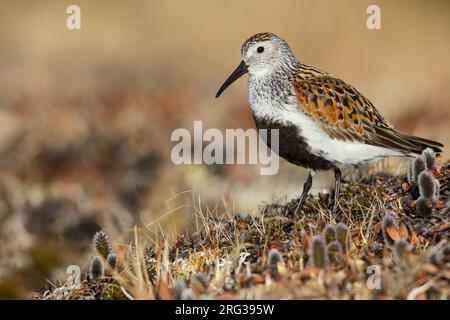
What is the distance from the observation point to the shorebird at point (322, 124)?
5.89 m

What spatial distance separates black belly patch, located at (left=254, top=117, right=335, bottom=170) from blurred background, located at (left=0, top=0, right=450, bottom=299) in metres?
0.51

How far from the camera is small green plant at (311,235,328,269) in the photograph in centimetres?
403

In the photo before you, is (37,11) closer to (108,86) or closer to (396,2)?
(108,86)

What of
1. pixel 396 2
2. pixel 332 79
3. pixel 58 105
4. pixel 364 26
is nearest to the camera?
pixel 332 79

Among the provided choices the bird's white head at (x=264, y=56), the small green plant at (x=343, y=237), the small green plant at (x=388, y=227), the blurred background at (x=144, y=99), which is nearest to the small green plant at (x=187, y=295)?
the small green plant at (x=343, y=237)

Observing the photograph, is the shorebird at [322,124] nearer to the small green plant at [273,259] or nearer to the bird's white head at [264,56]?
the bird's white head at [264,56]

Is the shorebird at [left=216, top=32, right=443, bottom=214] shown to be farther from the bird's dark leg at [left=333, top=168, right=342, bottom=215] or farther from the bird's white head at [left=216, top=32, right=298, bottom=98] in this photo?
the bird's white head at [left=216, top=32, right=298, bottom=98]

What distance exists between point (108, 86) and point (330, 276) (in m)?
10.8

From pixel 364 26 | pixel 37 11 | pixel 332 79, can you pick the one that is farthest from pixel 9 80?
pixel 332 79

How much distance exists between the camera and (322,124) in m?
5.95

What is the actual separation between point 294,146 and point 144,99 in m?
7.21

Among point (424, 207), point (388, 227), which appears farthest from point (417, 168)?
point (388, 227)

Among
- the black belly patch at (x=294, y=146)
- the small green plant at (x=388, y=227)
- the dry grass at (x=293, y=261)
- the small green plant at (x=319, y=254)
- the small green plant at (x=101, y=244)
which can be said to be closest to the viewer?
the dry grass at (x=293, y=261)

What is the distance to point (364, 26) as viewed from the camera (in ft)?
54.3
